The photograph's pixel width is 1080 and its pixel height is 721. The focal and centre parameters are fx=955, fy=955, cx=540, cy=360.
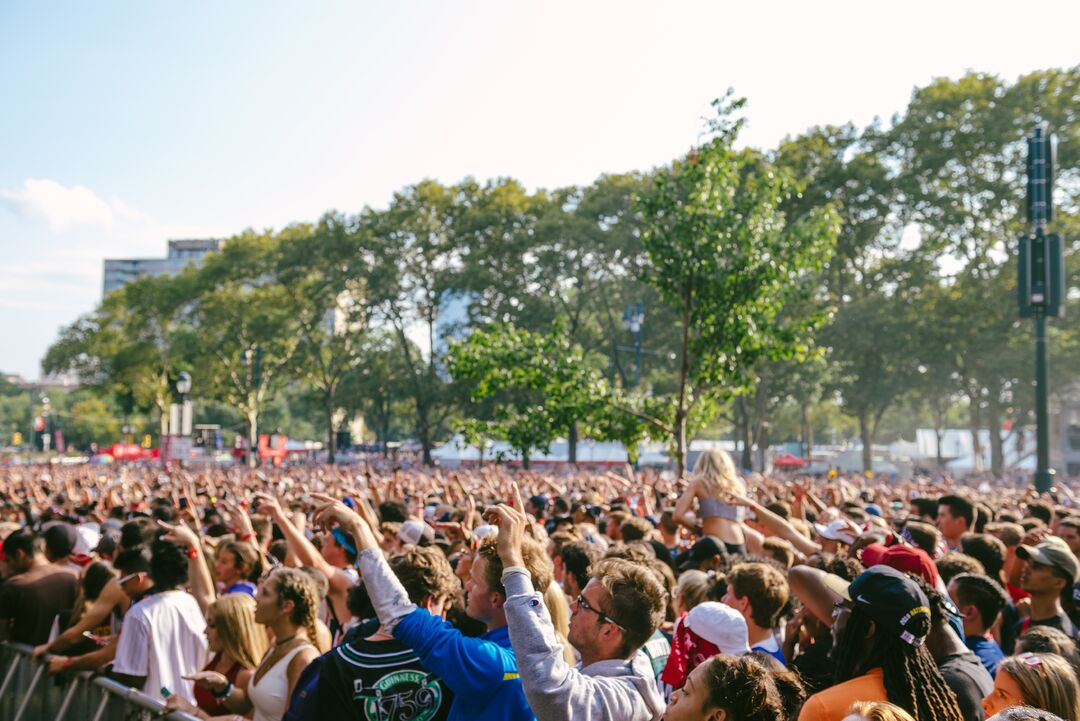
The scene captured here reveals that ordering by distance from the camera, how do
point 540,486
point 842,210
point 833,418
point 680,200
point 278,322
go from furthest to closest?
point 833,418 < point 278,322 < point 842,210 < point 540,486 < point 680,200

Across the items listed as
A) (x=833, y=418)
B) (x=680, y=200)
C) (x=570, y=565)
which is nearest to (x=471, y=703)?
(x=570, y=565)

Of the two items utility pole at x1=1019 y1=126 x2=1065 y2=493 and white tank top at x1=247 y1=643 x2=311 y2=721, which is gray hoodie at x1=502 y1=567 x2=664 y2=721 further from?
utility pole at x1=1019 y1=126 x2=1065 y2=493

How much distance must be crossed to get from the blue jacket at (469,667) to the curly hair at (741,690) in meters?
0.65

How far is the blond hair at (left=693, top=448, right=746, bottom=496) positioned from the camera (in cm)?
752

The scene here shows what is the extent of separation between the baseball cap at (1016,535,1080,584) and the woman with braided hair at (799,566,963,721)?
111 inches

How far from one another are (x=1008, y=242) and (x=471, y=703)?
44.1 m

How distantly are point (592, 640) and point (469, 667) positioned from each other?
430mm

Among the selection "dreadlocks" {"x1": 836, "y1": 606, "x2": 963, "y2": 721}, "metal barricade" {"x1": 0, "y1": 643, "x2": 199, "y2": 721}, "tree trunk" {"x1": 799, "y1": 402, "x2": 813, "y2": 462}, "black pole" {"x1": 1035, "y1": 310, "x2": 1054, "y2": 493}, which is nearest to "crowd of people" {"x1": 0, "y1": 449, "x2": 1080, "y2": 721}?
"dreadlocks" {"x1": 836, "y1": 606, "x2": 963, "y2": 721}

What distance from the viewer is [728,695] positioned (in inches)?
110

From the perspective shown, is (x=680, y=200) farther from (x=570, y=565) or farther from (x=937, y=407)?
(x=937, y=407)

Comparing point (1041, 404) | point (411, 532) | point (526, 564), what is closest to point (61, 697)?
point (411, 532)

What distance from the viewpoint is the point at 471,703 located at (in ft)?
10.7

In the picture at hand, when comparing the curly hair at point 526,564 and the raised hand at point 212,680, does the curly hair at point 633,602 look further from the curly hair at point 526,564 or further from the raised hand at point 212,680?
the raised hand at point 212,680

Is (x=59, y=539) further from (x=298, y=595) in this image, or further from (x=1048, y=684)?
(x=1048, y=684)
